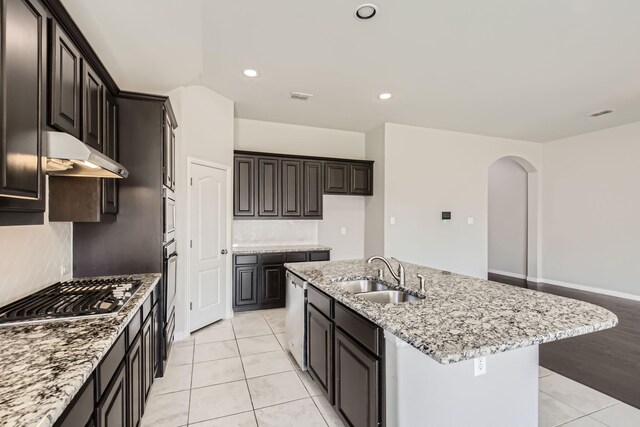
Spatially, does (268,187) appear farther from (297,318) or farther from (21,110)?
(21,110)

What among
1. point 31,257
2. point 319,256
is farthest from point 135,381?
point 319,256

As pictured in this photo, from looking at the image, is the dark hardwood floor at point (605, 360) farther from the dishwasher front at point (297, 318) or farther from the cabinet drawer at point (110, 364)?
the cabinet drawer at point (110, 364)

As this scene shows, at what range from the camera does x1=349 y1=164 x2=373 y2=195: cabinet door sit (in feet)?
17.6

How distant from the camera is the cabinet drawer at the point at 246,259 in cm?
442

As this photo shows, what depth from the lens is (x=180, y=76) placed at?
3.44 m

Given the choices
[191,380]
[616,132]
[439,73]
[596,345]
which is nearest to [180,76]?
[439,73]

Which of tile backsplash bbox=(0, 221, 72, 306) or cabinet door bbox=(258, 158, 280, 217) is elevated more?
cabinet door bbox=(258, 158, 280, 217)

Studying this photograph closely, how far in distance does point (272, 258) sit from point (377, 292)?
8.60 feet

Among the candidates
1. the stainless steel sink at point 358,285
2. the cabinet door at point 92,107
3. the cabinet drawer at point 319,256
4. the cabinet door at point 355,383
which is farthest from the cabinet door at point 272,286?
the cabinet door at point 92,107

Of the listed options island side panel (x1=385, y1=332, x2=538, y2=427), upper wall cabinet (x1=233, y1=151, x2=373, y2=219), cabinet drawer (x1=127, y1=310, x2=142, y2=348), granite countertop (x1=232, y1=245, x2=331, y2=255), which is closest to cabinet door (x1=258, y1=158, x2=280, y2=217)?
upper wall cabinet (x1=233, y1=151, x2=373, y2=219)

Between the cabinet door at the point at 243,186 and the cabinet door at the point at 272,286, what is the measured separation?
87 cm

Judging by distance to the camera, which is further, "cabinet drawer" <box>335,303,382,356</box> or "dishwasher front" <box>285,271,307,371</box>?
"dishwasher front" <box>285,271,307,371</box>

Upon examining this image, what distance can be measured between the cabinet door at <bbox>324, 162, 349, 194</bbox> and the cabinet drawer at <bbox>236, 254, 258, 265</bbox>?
1.58 metres

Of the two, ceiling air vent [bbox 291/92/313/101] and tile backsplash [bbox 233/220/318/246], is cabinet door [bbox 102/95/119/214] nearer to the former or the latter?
ceiling air vent [bbox 291/92/313/101]
